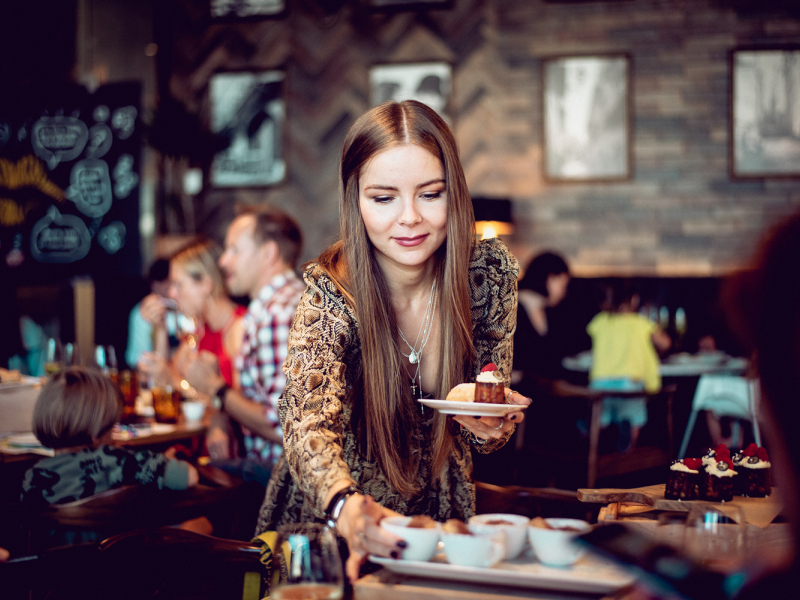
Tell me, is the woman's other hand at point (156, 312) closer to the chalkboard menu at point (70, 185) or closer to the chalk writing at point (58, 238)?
the chalkboard menu at point (70, 185)

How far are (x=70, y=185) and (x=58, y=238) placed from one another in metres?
0.41

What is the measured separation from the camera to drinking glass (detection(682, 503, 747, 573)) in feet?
2.98

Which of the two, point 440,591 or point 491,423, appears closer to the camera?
point 440,591

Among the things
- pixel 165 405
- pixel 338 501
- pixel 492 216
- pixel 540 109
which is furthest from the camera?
pixel 540 109

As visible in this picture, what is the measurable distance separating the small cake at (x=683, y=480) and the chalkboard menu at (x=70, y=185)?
4.84 metres

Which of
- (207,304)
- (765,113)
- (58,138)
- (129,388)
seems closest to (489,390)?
(129,388)

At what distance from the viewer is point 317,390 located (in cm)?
143

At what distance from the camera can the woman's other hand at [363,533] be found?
3.55ft

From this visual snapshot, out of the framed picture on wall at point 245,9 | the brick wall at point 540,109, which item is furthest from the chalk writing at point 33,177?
the framed picture on wall at point 245,9

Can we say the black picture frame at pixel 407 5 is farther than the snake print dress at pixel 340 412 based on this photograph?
Yes

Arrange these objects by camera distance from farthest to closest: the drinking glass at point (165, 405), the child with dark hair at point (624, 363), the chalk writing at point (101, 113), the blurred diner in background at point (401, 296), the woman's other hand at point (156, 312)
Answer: the chalk writing at point (101, 113), the child with dark hair at point (624, 363), the woman's other hand at point (156, 312), the drinking glass at point (165, 405), the blurred diner in background at point (401, 296)

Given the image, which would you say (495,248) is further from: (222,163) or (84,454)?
(222,163)

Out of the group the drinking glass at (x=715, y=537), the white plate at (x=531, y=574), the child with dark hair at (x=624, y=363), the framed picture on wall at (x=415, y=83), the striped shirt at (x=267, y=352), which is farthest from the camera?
the framed picture on wall at (x=415, y=83)

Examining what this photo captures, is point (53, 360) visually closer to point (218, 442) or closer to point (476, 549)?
point (218, 442)
